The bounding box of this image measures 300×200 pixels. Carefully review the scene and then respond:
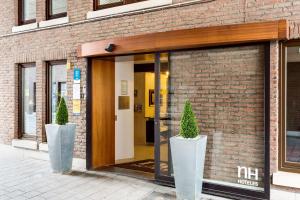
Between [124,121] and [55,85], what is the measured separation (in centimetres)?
209

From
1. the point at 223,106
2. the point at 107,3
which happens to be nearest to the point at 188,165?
the point at 223,106

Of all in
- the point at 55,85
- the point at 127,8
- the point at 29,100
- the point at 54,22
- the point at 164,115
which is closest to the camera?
the point at 164,115

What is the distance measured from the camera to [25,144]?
8.66 metres

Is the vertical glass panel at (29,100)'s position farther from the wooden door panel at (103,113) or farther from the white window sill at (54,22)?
the wooden door panel at (103,113)

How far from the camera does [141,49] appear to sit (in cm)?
611

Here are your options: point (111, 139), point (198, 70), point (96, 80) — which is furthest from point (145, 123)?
point (198, 70)

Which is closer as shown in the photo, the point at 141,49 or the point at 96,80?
the point at 141,49

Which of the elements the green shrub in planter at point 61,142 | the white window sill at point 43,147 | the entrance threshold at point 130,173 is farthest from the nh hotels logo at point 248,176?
the white window sill at point 43,147

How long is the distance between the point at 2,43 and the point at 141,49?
17.8ft

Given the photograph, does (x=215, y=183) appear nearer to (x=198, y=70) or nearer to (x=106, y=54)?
(x=198, y=70)

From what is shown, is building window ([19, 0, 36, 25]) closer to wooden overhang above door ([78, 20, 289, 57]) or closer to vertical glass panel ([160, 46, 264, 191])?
wooden overhang above door ([78, 20, 289, 57])

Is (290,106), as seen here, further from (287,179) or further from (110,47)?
(110,47)

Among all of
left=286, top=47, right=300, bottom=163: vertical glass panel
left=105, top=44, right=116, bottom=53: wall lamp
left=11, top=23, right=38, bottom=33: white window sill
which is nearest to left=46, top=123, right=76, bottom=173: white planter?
left=105, top=44, right=116, bottom=53: wall lamp

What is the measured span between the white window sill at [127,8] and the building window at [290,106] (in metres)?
2.47
